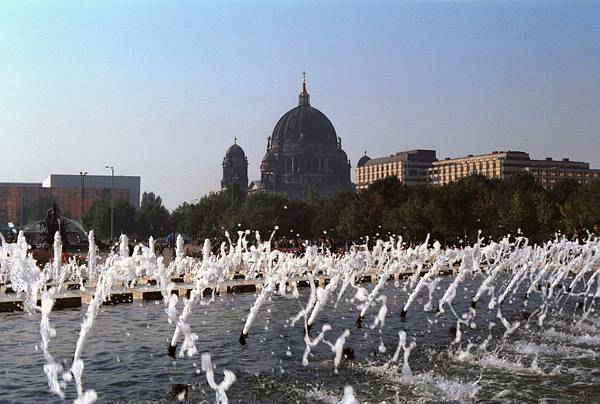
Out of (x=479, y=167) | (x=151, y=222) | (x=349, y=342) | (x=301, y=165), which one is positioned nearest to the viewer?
(x=349, y=342)

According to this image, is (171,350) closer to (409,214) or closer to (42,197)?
(409,214)

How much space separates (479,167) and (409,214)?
357 feet

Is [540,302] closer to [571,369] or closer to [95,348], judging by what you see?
[571,369]

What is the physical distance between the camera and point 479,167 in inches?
6545

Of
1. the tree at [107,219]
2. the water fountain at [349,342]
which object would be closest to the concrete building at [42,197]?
the tree at [107,219]

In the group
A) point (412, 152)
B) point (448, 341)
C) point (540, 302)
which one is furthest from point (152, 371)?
point (412, 152)

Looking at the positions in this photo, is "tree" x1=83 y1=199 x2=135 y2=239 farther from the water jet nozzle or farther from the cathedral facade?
the water jet nozzle

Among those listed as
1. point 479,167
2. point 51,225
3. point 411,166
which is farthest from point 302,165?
point 51,225

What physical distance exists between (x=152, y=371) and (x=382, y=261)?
100 feet

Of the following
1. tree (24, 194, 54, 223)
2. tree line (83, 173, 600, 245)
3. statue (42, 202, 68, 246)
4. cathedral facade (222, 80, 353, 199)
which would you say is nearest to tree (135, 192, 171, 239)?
tree line (83, 173, 600, 245)

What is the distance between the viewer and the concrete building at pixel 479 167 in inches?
6250

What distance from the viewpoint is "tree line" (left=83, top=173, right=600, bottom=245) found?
183 ft

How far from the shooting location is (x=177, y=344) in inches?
554

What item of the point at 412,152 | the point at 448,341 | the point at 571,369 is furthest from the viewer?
the point at 412,152
